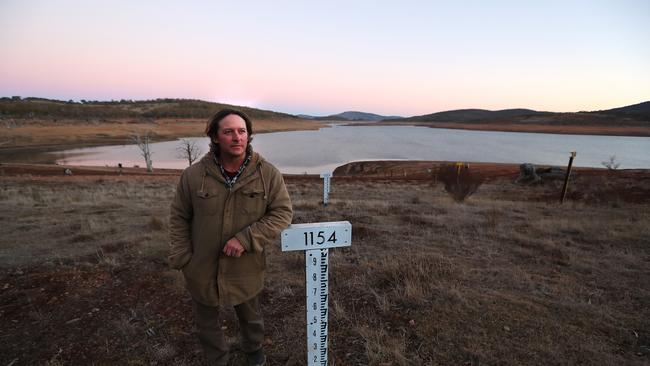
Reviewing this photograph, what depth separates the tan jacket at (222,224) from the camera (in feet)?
7.08

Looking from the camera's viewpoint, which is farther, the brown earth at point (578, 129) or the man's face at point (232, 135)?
the brown earth at point (578, 129)

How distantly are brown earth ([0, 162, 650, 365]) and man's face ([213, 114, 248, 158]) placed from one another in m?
1.94

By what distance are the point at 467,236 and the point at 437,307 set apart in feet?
10.9

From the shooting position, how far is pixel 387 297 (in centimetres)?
377

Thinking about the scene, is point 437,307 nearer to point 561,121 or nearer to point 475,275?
point 475,275

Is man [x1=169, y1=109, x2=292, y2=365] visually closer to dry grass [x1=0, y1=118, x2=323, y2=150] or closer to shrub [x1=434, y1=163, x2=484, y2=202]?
shrub [x1=434, y1=163, x2=484, y2=202]

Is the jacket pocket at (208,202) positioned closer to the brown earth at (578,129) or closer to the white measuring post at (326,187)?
the white measuring post at (326,187)

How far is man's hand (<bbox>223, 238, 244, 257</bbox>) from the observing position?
2.11 metres

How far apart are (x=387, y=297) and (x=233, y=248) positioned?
2.31 metres

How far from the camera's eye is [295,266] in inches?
193

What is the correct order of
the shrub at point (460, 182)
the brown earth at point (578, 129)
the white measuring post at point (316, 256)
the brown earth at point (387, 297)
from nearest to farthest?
the white measuring post at point (316, 256) < the brown earth at point (387, 297) < the shrub at point (460, 182) < the brown earth at point (578, 129)

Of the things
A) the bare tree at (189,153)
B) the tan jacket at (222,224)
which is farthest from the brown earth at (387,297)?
the bare tree at (189,153)

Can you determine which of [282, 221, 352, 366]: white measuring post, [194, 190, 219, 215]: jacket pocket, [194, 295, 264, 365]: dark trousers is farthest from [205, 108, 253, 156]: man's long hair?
[194, 295, 264, 365]: dark trousers

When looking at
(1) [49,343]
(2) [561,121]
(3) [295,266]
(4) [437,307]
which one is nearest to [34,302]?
(1) [49,343]
